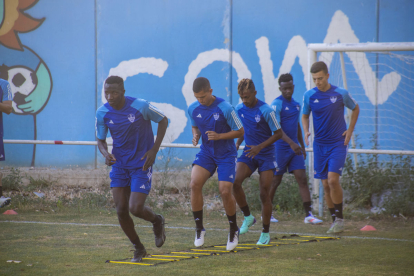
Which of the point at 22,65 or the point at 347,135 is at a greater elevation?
the point at 22,65

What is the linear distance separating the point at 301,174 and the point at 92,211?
156 inches

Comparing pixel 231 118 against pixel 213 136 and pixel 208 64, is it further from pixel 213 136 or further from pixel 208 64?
pixel 208 64

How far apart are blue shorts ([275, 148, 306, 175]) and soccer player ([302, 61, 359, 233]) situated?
831 mm

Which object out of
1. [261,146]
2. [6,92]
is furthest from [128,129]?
[6,92]

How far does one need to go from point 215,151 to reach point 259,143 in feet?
2.97

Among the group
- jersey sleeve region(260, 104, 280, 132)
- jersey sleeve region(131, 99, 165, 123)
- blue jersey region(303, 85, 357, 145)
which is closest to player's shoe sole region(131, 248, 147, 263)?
jersey sleeve region(131, 99, 165, 123)

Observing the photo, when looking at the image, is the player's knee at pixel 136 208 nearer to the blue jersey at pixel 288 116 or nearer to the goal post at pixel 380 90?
the blue jersey at pixel 288 116

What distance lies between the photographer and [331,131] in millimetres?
7676

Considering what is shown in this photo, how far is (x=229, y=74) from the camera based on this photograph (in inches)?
479

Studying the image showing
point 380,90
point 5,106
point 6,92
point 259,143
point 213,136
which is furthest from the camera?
point 380,90

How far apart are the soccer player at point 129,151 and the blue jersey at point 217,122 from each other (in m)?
0.74

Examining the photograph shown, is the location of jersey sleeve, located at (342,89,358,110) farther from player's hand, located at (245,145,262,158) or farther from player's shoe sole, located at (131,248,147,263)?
player's shoe sole, located at (131,248,147,263)

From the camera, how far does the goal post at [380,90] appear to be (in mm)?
11008

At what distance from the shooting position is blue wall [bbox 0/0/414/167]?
37.7 ft
